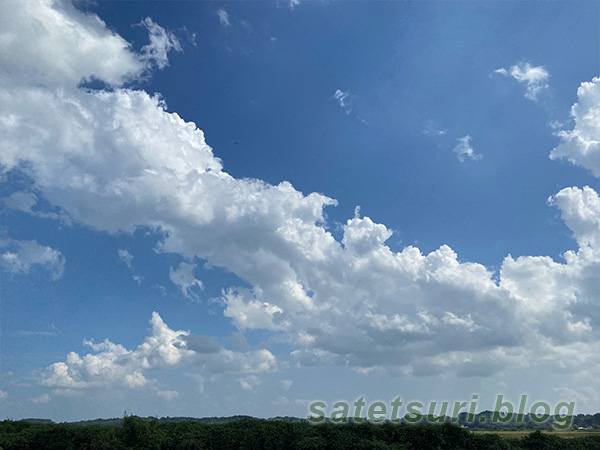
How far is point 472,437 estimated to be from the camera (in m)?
45.2

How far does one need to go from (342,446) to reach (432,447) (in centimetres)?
870

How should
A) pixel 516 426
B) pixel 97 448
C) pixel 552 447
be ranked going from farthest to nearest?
1. pixel 516 426
2. pixel 552 447
3. pixel 97 448

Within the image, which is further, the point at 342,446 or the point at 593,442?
the point at 593,442

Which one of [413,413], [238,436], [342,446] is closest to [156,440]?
[238,436]

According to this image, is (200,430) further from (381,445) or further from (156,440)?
(381,445)

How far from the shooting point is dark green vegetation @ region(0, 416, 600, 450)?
146ft

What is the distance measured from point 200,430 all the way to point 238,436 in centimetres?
393

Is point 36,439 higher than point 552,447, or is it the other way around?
point 552,447

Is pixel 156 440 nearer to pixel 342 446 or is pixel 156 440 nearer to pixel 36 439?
pixel 36 439

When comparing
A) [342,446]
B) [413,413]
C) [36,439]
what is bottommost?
[36,439]

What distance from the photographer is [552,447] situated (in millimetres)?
45812

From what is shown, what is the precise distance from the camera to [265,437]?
45.9 metres

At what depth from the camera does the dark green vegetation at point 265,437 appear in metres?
44.4

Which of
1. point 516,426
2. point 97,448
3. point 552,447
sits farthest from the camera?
point 516,426
